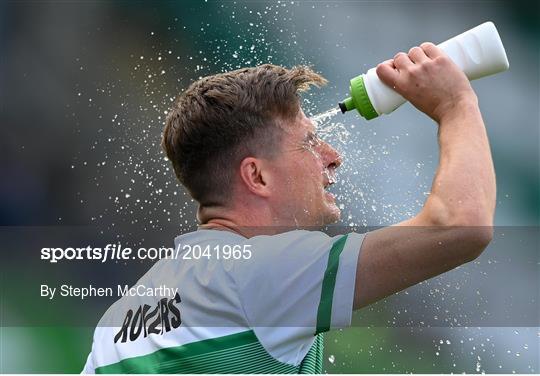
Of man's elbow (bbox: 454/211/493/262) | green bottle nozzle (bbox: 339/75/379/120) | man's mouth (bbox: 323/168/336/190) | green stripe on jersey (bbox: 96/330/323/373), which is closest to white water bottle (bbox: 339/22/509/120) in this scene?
green bottle nozzle (bbox: 339/75/379/120)

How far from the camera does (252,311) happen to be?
1.50m

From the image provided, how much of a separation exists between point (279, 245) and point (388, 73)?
14.4 inches

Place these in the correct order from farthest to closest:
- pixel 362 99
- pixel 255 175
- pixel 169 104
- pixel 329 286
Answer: pixel 169 104, pixel 255 175, pixel 362 99, pixel 329 286

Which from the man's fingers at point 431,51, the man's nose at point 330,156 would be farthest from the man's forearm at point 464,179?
the man's nose at point 330,156

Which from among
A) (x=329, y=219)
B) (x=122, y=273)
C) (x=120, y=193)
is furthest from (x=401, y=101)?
(x=120, y=193)

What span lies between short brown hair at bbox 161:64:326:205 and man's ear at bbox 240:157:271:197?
20 mm

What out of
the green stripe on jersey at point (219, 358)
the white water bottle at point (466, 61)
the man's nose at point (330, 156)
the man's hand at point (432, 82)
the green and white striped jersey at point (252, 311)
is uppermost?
the white water bottle at point (466, 61)

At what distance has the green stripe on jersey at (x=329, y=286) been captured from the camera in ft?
4.86

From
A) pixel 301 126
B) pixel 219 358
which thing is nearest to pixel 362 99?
Result: pixel 301 126

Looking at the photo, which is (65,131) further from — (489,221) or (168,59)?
(489,221)

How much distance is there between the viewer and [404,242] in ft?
4.62

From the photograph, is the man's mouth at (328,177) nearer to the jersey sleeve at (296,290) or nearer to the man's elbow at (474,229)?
the jersey sleeve at (296,290)

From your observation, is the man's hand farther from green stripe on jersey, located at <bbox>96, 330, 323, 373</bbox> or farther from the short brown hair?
green stripe on jersey, located at <bbox>96, 330, 323, 373</bbox>

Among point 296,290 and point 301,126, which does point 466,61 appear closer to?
point 301,126
